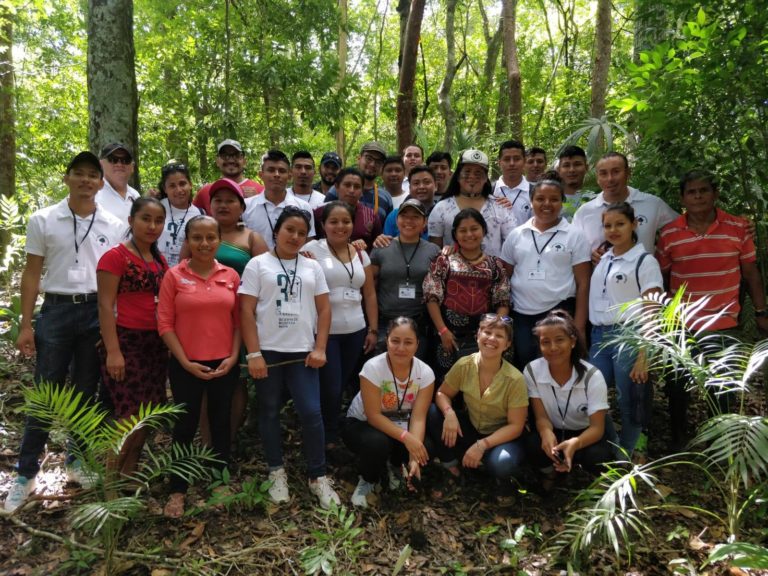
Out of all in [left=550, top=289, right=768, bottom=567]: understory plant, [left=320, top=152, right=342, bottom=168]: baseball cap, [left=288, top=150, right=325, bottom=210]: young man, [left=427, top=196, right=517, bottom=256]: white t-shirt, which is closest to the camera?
[left=550, top=289, right=768, bottom=567]: understory plant

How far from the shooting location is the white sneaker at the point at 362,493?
11.8 ft

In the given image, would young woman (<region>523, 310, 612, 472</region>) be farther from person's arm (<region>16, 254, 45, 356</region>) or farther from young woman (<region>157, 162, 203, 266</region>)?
person's arm (<region>16, 254, 45, 356</region>)

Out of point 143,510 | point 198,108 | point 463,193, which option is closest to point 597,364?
point 463,193

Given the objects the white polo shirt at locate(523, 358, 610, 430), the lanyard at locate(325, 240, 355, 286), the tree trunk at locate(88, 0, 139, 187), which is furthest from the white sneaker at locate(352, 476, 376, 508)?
the tree trunk at locate(88, 0, 139, 187)

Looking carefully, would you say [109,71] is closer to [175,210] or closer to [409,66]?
[175,210]

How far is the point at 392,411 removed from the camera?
12.3ft

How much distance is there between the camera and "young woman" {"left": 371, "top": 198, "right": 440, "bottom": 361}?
4.18 m

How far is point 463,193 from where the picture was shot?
4.61m

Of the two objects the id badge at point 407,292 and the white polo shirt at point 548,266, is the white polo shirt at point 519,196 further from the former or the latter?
the id badge at point 407,292

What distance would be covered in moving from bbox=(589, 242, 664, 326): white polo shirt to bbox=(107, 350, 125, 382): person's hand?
3213 mm

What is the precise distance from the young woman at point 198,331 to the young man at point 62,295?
2.01 feet

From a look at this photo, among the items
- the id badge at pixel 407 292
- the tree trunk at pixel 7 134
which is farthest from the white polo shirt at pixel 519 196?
the tree trunk at pixel 7 134

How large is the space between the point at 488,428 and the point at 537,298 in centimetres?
106

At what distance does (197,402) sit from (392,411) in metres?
1.32
